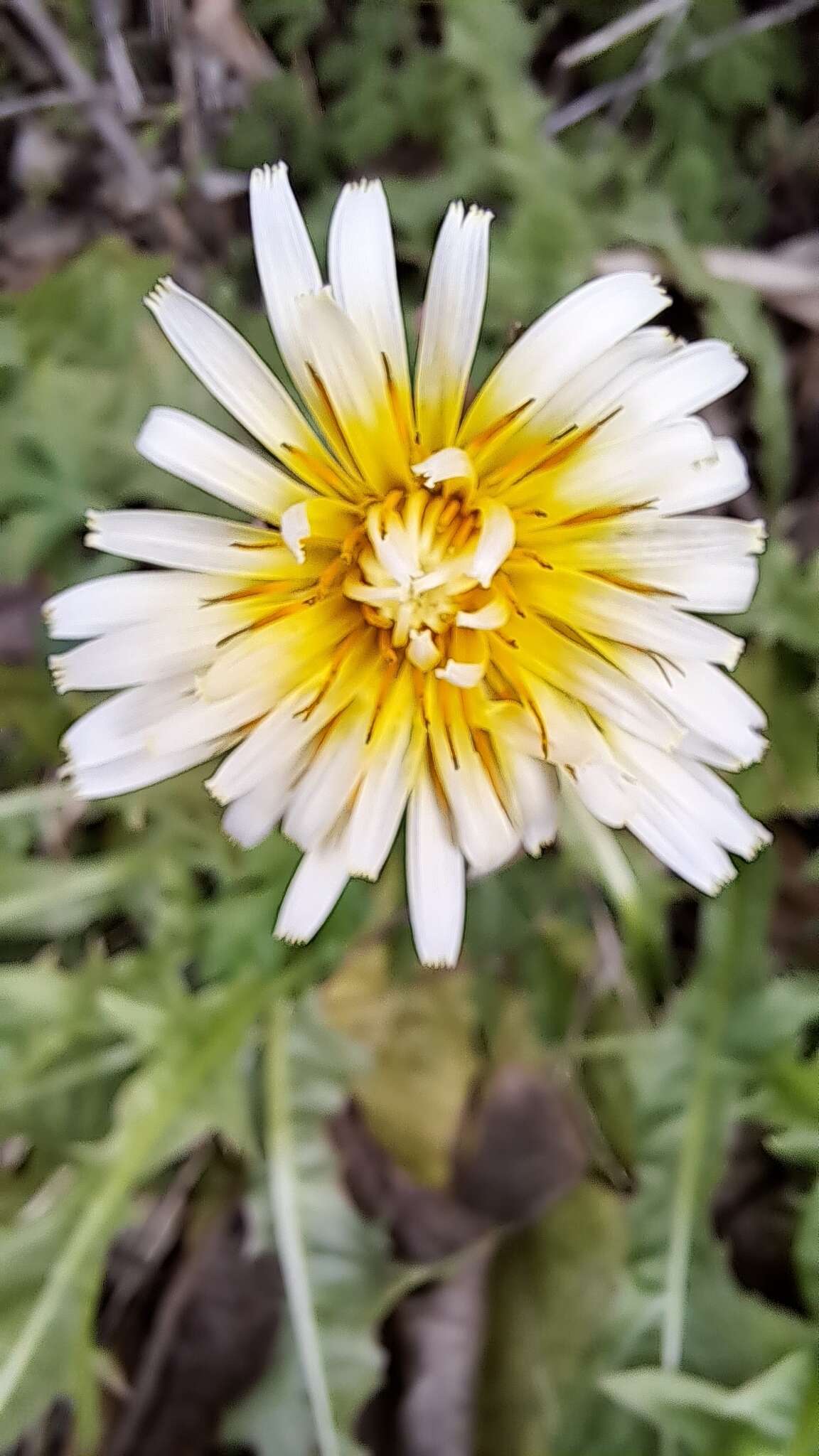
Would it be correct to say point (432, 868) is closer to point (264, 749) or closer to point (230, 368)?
point (264, 749)

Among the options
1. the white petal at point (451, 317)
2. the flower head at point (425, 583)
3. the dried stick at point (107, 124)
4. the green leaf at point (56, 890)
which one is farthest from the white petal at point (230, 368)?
the dried stick at point (107, 124)

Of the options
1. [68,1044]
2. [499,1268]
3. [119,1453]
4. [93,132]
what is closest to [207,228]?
[93,132]

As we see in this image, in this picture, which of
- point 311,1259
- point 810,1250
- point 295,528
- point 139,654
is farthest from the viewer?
point 311,1259

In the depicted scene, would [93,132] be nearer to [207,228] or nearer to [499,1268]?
[207,228]

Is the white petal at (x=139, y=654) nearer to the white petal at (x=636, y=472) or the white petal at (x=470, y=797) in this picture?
the white petal at (x=470, y=797)

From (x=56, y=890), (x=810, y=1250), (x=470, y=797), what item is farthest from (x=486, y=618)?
(x=56, y=890)
